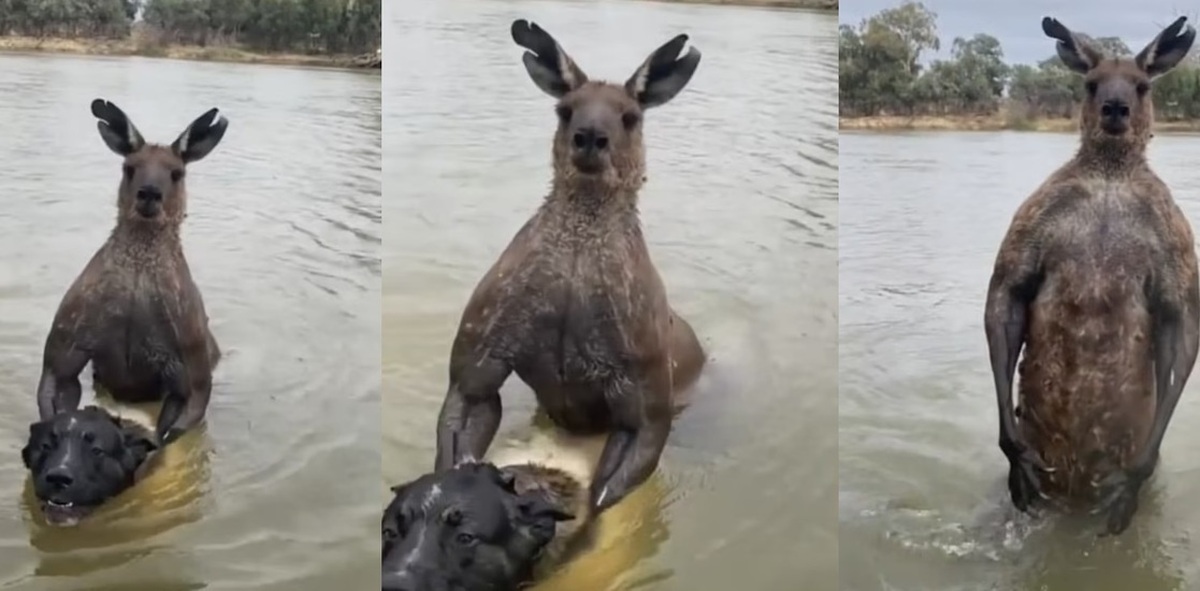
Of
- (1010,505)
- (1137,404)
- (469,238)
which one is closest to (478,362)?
(469,238)

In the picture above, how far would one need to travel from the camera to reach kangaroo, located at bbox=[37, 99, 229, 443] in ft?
11.1

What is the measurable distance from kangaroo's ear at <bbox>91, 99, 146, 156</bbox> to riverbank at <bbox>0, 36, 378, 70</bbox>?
0.16 m

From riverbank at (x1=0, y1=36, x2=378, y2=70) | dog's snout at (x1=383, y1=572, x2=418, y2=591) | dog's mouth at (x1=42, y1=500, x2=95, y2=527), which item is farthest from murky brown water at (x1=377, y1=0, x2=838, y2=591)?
dog's mouth at (x1=42, y1=500, x2=95, y2=527)

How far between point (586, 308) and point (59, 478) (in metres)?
1.28

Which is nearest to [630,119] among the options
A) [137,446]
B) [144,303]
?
[144,303]

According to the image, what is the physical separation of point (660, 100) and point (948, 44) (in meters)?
0.75

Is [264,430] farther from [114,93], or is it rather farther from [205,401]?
[114,93]

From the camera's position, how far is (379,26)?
346 cm

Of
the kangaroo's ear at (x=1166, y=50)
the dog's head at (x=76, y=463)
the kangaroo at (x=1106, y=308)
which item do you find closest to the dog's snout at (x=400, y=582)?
the dog's head at (x=76, y=463)

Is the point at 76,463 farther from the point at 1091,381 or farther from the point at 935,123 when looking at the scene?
the point at 1091,381

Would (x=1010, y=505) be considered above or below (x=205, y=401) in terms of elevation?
below

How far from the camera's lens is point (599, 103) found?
336 centimetres

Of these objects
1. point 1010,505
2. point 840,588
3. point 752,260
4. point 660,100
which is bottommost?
point 840,588

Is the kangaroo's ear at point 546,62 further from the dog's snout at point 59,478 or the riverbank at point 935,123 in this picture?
the dog's snout at point 59,478
